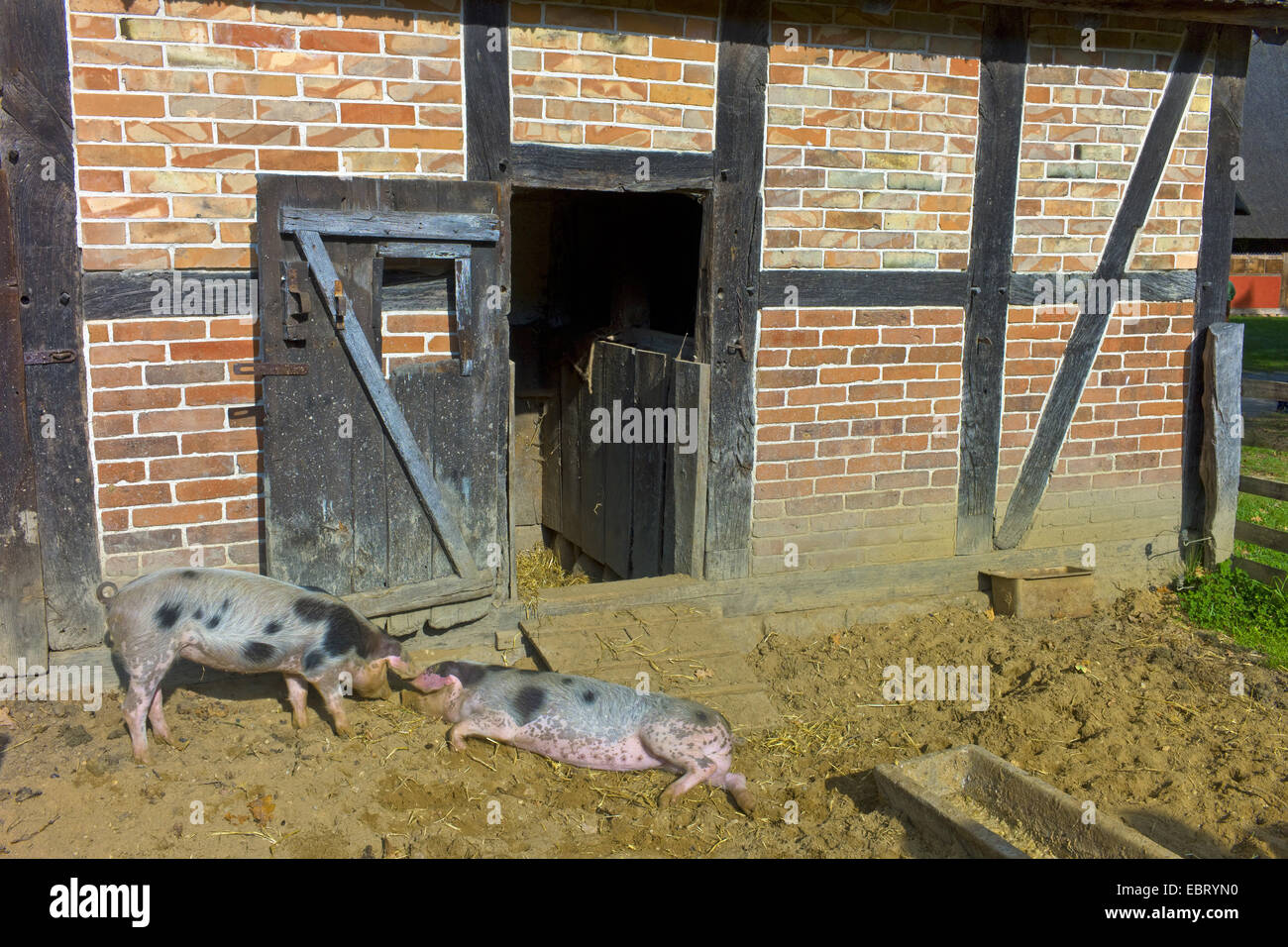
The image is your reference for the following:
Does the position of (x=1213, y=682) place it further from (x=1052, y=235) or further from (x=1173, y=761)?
(x=1052, y=235)

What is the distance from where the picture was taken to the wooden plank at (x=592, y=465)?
25.5 ft

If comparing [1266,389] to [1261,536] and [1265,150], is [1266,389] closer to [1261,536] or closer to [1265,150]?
[1261,536]

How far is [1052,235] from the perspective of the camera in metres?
6.67

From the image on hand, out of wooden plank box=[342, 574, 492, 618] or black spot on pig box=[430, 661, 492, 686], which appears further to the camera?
wooden plank box=[342, 574, 492, 618]

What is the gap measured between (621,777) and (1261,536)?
506 centimetres

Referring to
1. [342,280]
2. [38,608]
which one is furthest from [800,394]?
[38,608]

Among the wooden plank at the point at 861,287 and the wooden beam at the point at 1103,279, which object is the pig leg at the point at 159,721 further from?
the wooden beam at the point at 1103,279

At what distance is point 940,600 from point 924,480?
31.1 inches

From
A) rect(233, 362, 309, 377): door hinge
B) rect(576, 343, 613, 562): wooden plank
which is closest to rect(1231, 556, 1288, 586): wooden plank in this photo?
rect(576, 343, 613, 562): wooden plank

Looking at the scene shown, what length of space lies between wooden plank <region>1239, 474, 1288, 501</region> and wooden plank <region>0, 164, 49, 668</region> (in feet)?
23.9

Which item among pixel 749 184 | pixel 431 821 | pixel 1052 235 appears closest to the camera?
pixel 431 821

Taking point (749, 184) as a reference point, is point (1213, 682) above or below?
below

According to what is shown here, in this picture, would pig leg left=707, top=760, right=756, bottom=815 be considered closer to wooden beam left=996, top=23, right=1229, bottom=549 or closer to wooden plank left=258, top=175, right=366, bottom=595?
wooden plank left=258, top=175, right=366, bottom=595

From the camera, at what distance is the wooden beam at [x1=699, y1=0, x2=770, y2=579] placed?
575 cm
